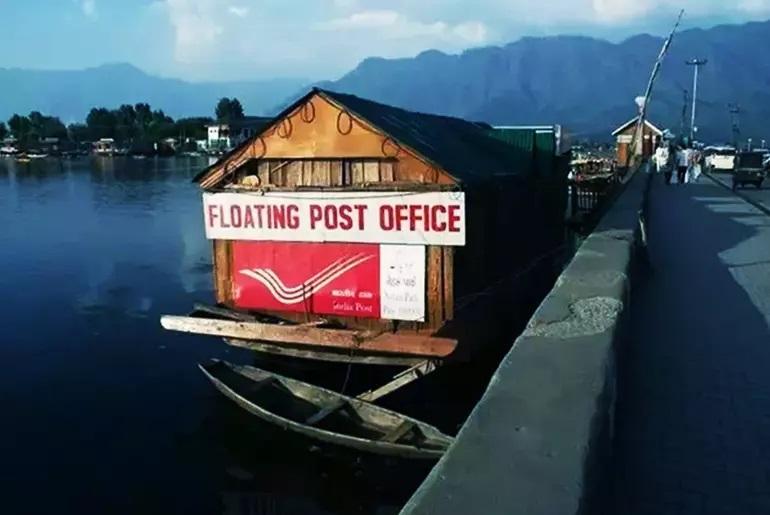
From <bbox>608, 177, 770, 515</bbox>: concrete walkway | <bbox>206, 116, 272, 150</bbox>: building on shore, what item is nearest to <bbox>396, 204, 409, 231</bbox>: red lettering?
<bbox>608, 177, 770, 515</bbox>: concrete walkway

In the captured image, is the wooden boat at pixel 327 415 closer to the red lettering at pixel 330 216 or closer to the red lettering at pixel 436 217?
the red lettering at pixel 330 216

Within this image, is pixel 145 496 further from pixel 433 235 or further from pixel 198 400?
pixel 433 235

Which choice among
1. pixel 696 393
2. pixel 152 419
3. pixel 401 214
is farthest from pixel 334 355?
pixel 696 393

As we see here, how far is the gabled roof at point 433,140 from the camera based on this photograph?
968 cm

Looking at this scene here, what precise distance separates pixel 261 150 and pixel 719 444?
7.04 metres

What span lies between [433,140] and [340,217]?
74.6 inches

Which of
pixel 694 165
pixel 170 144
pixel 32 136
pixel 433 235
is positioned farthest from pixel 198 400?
pixel 32 136

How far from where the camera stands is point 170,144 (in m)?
158

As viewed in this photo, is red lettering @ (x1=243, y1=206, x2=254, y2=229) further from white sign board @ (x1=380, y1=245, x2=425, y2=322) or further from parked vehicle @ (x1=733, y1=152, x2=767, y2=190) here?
parked vehicle @ (x1=733, y1=152, x2=767, y2=190)

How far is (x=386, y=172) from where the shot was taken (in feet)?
32.2

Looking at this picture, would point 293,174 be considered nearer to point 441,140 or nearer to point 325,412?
point 441,140

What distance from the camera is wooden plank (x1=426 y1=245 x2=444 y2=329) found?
9.73 meters

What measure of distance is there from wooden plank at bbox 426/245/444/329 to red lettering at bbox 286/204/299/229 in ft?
6.16

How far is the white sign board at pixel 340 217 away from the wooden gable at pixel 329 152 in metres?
0.24
